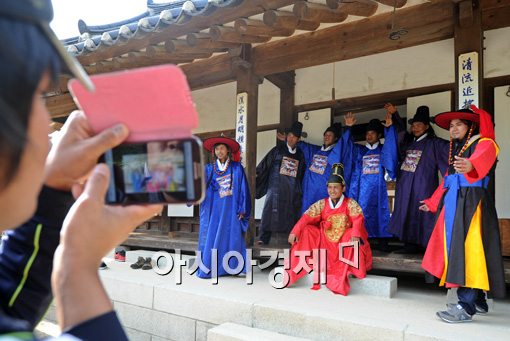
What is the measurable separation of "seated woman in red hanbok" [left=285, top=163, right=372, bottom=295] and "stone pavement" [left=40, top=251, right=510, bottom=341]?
21cm

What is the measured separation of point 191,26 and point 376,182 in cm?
348

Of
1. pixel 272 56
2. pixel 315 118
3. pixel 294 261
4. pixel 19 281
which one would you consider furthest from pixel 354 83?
pixel 19 281

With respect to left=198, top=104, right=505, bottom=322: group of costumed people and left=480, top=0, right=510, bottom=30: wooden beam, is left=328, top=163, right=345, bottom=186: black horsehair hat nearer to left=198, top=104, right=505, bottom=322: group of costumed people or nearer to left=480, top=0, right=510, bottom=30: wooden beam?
left=198, top=104, right=505, bottom=322: group of costumed people

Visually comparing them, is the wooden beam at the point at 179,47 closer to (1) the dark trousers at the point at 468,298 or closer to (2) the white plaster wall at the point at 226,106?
(2) the white plaster wall at the point at 226,106

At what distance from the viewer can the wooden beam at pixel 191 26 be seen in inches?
155

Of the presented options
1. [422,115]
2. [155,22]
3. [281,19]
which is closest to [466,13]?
[422,115]

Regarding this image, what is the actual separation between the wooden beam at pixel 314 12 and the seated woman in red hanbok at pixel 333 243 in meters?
2.06

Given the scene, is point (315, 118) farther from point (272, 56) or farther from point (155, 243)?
point (155, 243)

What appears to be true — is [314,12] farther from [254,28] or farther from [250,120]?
[250,120]

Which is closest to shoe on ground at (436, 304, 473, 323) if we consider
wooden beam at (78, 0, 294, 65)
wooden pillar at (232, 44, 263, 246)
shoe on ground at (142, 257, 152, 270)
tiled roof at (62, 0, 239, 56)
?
wooden pillar at (232, 44, 263, 246)

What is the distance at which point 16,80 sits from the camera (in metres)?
0.54

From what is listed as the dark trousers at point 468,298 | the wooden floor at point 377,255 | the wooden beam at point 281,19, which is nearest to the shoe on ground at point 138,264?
→ the wooden floor at point 377,255

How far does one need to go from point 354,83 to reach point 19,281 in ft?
19.5

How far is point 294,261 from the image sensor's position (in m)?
4.97
